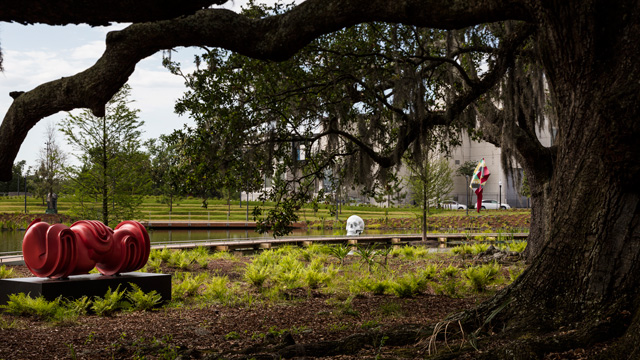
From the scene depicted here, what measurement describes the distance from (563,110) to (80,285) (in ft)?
25.9

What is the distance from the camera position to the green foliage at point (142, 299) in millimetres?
8672

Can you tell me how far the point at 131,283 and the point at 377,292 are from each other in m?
4.35

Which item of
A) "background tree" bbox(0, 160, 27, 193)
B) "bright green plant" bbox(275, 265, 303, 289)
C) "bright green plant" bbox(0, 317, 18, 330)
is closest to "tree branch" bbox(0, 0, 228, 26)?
"bright green plant" bbox(0, 317, 18, 330)

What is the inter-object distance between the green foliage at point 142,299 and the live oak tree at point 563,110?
3.83 meters

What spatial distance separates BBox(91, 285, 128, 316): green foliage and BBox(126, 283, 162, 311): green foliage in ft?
0.53

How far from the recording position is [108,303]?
334 inches

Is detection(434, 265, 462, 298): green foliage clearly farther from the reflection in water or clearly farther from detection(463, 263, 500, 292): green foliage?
the reflection in water

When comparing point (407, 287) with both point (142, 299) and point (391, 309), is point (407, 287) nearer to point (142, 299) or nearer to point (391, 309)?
point (391, 309)

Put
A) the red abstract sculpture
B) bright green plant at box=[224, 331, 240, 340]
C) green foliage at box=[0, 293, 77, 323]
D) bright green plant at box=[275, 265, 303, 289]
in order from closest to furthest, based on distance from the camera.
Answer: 1. bright green plant at box=[224, 331, 240, 340]
2. green foliage at box=[0, 293, 77, 323]
3. the red abstract sculpture
4. bright green plant at box=[275, 265, 303, 289]

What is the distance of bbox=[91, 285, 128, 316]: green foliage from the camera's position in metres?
8.31

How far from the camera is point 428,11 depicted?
4.72 metres

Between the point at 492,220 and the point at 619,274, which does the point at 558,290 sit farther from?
the point at 492,220

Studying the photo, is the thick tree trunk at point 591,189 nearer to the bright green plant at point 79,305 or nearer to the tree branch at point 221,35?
the tree branch at point 221,35


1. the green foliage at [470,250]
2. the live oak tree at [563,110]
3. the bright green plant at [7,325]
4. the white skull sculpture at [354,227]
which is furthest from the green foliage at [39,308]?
the white skull sculpture at [354,227]
